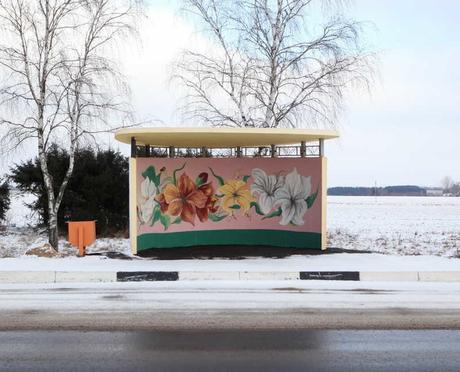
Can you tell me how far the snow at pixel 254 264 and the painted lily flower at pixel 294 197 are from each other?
189cm

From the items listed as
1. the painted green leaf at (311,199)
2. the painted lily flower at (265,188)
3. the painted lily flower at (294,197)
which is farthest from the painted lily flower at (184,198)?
the painted green leaf at (311,199)

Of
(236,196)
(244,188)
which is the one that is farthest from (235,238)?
(244,188)

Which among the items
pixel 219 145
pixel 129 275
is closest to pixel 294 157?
pixel 219 145

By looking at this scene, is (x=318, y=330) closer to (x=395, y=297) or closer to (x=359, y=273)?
(x=395, y=297)

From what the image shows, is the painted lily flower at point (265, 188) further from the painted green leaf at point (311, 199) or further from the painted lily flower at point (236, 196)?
the painted green leaf at point (311, 199)

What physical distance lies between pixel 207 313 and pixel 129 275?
322cm

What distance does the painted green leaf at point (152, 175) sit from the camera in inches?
539

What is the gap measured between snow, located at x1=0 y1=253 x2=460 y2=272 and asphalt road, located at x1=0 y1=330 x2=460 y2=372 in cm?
425

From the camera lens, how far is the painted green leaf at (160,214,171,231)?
14.1 metres

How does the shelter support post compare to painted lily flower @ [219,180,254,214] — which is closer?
the shelter support post

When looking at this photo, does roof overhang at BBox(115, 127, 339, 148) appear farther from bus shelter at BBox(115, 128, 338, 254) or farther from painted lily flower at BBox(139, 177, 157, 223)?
painted lily flower at BBox(139, 177, 157, 223)

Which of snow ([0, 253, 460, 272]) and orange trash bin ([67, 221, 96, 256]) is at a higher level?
orange trash bin ([67, 221, 96, 256])

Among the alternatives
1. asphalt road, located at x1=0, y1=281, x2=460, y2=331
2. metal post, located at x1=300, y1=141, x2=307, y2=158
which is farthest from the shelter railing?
asphalt road, located at x1=0, y1=281, x2=460, y2=331

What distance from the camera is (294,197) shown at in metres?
14.6
